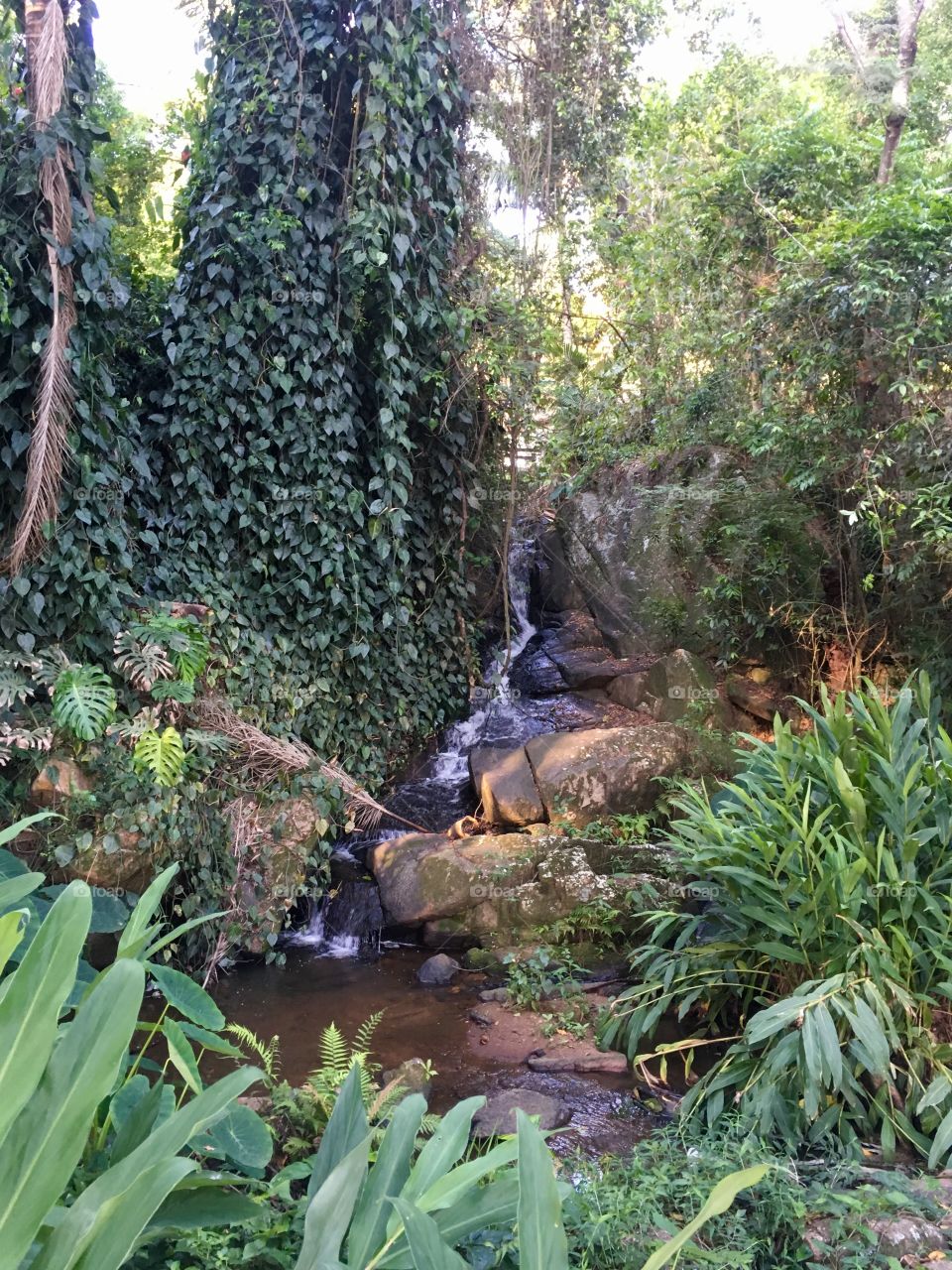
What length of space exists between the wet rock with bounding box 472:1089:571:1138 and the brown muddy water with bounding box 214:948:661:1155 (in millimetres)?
69

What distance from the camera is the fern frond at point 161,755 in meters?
4.45

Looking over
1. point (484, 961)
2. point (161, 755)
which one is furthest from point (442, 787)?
point (161, 755)

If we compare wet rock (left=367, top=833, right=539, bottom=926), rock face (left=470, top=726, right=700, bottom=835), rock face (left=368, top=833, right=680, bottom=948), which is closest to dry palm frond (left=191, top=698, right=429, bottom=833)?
wet rock (left=367, top=833, right=539, bottom=926)

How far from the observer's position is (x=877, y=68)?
26.7 ft

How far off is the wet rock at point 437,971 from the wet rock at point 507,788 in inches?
52.7

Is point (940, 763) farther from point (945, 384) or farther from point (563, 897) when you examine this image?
point (945, 384)

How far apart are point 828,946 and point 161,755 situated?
327cm

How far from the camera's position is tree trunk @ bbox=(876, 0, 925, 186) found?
6812 mm

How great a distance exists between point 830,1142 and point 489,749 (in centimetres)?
402

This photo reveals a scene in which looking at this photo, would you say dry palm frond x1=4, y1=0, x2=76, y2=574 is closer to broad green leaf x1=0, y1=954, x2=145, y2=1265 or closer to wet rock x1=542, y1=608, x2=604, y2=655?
broad green leaf x1=0, y1=954, x2=145, y2=1265

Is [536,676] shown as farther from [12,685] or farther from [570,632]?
[12,685]

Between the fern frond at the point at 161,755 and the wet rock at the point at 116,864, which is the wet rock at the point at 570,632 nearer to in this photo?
the fern frond at the point at 161,755

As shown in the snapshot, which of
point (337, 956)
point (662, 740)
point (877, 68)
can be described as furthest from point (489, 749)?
point (877, 68)

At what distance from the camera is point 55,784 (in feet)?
14.3
